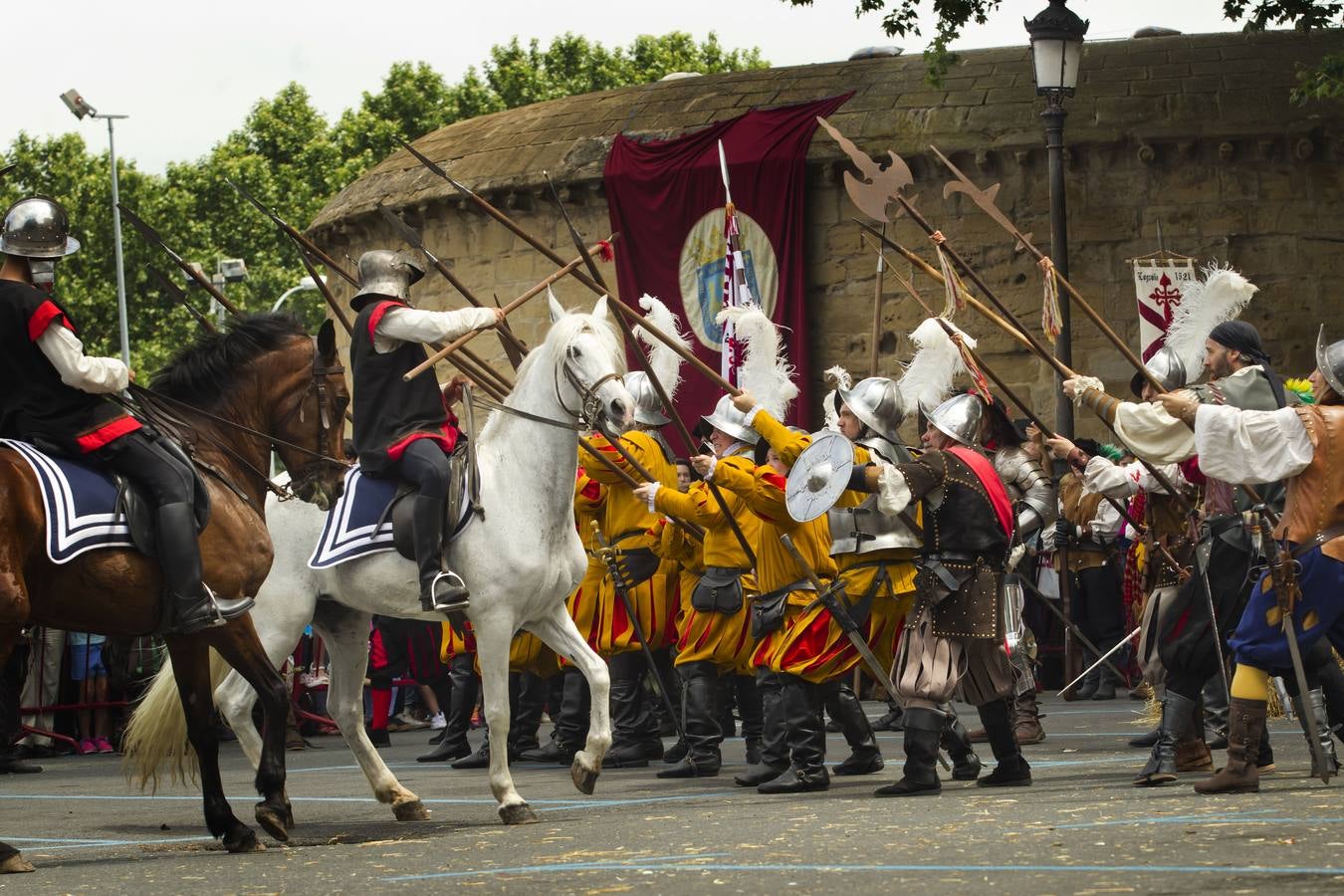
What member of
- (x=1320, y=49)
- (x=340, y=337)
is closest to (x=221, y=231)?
Answer: (x=340, y=337)

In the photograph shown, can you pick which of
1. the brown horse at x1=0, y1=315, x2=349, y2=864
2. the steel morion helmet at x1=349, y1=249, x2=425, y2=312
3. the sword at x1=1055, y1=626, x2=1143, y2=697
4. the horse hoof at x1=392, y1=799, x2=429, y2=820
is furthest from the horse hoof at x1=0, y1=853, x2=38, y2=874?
the sword at x1=1055, y1=626, x2=1143, y2=697

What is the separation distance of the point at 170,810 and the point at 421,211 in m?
15.4

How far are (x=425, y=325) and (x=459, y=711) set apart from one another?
4474 millimetres

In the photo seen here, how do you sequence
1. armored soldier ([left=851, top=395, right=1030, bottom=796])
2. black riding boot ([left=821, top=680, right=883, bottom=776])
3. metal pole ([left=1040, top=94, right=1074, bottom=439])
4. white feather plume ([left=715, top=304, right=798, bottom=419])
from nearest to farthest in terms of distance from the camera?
armored soldier ([left=851, top=395, right=1030, bottom=796]), black riding boot ([left=821, top=680, right=883, bottom=776]), white feather plume ([left=715, top=304, right=798, bottom=419]), metal pole ([left=1040, top=94, right=1074, bottom=439])

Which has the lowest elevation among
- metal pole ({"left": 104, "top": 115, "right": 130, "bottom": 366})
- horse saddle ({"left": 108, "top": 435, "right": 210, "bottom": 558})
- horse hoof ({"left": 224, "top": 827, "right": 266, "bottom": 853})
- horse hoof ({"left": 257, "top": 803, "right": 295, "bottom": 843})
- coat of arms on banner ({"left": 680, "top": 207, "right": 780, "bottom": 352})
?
horse hoof ({"left": 224, "top": 827, "right": 266, "bottom": 853})

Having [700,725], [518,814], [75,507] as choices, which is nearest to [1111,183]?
[700,725]

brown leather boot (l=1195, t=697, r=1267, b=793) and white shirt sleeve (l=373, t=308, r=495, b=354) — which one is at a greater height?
white shirt sleeve (l=373, t=308, r=495, b=354)

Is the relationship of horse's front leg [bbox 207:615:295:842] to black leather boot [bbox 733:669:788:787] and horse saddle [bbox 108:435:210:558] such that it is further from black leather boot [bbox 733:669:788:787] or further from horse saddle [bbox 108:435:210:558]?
black leather boot [bbox 733:669:788:787]

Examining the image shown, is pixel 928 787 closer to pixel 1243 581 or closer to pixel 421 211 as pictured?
pixel 1243 581

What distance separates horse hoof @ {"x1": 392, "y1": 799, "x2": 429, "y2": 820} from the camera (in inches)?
353

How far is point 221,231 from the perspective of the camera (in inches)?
2056

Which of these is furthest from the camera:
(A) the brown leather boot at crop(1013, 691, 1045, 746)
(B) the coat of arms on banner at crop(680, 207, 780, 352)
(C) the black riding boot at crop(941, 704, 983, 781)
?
(B) the coat of arms on banner at crop(680, 207, 780, 352)

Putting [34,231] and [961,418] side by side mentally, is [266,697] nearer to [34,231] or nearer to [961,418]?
[34,231]

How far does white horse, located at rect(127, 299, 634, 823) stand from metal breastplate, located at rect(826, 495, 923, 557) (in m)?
1.33
